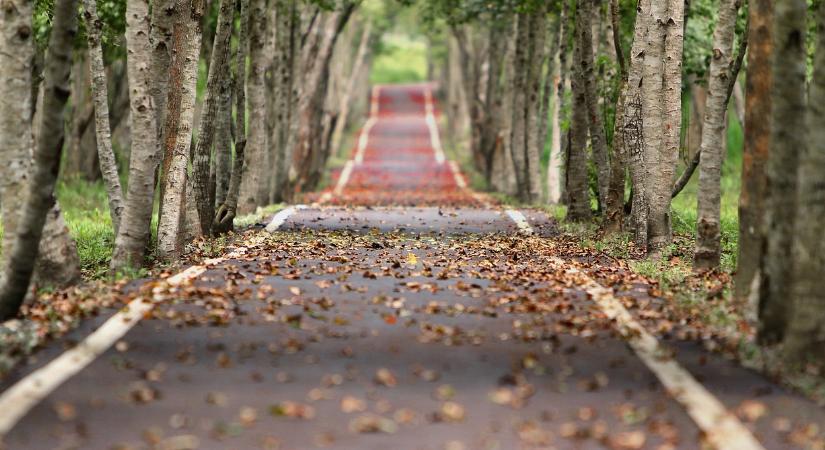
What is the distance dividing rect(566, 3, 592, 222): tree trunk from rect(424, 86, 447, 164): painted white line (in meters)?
33.6

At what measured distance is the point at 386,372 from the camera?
9.02 m

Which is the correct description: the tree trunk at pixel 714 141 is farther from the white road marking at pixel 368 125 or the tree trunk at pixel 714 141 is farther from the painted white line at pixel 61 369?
the white road marking at pixel 368 125

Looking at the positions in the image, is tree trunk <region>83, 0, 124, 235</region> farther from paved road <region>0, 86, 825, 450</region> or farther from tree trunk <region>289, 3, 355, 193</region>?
tree trunk <region>289, 3, 355, 193</region>

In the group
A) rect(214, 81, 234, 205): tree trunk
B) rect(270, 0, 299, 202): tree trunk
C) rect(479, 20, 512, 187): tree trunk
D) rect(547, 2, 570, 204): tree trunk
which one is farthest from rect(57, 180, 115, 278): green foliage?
rect(479, 20, 512, 187): tree trunk

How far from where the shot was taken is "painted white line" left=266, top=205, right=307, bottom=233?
20788mm

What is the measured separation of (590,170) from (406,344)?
1324 cm

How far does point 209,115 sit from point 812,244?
33.4 feet

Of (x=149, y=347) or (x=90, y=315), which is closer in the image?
(x=149, y=347)

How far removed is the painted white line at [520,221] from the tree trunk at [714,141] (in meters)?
6.45

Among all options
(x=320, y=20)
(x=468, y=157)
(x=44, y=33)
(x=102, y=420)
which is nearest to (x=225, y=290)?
(x=102, y=420)

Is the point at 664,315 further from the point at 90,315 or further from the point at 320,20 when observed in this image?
the point at 320,20

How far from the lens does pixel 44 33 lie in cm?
2614

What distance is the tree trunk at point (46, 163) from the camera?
1068 cm

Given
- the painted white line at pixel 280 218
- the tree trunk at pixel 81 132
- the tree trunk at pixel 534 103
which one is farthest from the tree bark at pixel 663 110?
the tree trunk at pixel 81 132
